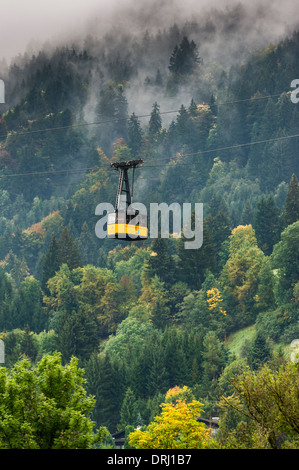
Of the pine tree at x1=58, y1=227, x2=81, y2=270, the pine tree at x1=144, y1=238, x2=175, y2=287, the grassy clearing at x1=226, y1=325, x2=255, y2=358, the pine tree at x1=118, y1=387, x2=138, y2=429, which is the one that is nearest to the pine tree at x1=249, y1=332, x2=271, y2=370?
the pine tree at x1=118, y1=387, x2=138, y2=429

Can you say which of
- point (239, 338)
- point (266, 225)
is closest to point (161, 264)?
point (266, 225)

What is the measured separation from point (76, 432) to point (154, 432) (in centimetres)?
1860

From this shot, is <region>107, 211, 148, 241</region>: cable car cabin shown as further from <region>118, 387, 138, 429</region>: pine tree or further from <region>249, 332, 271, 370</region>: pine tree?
<region>118, 387, 138, 429</region>: pine tree

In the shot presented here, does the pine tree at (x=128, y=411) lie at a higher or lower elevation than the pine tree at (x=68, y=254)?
lower

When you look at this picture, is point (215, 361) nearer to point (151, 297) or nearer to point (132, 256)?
point (151, 297)

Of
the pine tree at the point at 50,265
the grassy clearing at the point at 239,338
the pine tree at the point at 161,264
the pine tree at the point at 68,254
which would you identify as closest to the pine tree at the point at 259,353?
the grassy clearing at the point at 239,338

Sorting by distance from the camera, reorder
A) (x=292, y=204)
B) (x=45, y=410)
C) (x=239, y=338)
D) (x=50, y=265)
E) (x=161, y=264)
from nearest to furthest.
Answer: (x=45, y=410)
(x=239, y=338)
(x=292, y=204)
(x=161, y=264)
(x=50, y=265)

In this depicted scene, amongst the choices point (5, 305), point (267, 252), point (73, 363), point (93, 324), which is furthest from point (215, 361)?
point (73, 363)

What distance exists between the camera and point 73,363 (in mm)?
50688

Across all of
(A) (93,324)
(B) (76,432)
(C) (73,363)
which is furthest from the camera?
(A) (93,324)

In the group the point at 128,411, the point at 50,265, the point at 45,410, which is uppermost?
the point at 50,265

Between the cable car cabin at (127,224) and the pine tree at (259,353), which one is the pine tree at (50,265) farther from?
the cable car cabin at (127,224)

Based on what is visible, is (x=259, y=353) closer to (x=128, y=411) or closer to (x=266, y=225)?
(x=128, y=411)

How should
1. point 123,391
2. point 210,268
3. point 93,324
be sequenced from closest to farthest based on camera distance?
point 123,391, point 93,324, point 210,268
